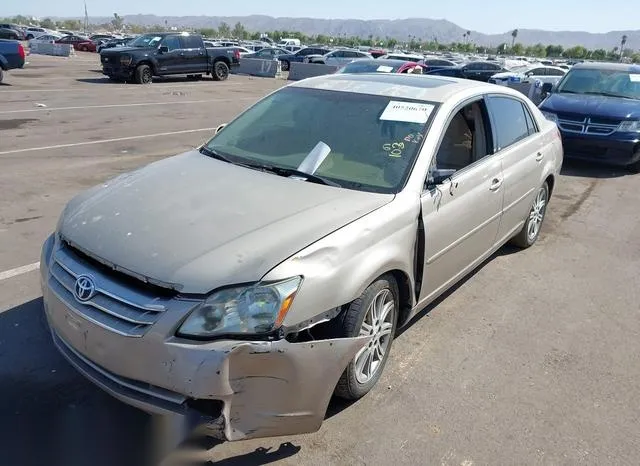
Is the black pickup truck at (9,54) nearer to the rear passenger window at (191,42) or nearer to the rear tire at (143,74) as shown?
the rear tire at (143,74)

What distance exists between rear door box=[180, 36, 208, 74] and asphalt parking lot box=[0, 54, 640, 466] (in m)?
16.4

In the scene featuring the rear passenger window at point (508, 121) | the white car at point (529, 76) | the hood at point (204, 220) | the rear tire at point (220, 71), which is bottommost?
the rear tire at point (220, 71)

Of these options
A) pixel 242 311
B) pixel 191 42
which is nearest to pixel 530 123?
pixel 242 311

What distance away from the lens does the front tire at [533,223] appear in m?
5.54

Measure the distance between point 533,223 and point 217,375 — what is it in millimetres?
4270

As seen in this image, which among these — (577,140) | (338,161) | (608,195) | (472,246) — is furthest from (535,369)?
(577,140)

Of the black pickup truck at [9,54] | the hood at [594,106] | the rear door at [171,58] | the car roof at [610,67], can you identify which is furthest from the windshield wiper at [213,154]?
the rear door at [171,58]

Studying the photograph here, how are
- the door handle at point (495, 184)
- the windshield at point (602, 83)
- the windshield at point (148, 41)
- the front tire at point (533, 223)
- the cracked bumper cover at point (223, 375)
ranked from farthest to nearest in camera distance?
the windshield at point (148, 41), the windshield at point (602, 83), the front tire at point (533, 223), the door handle at point (495, 184), the cracked bumper cover at point (223, 375)

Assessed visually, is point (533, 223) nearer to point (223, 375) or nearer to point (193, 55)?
point (223, 375)

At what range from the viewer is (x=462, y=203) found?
12.6ft

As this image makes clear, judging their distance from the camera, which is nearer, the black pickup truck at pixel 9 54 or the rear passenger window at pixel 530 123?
the rear passenger window at pixel 530 123

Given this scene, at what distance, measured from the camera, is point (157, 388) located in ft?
8.07

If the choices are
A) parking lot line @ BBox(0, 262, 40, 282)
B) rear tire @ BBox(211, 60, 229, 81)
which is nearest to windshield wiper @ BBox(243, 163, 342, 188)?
parking lot line @ BBox(0, 262, 40, 282)

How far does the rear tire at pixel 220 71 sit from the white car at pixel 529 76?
11.0m
